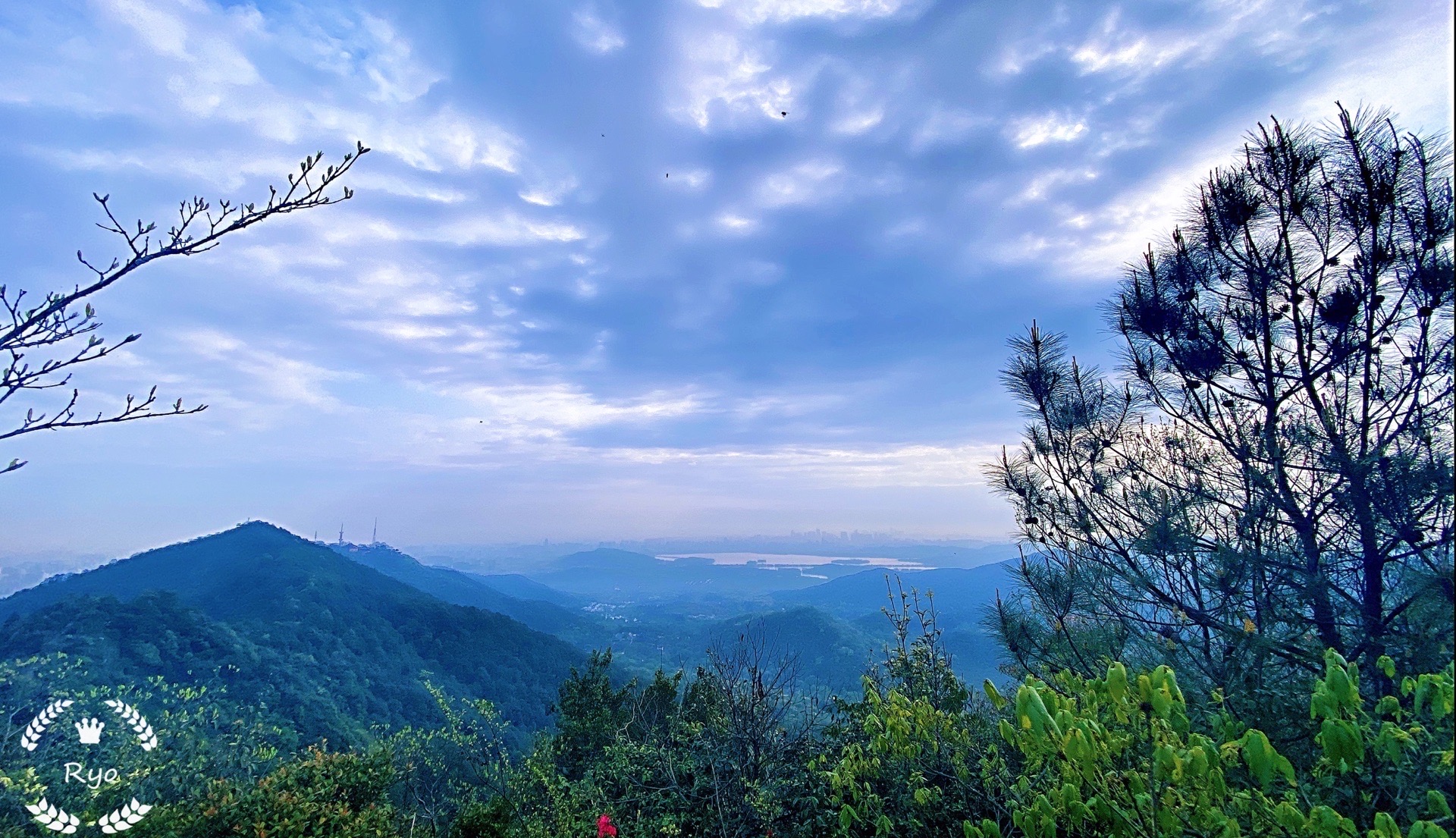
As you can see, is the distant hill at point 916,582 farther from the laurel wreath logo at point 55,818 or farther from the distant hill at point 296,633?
the laurel wreath logo at point 55,818

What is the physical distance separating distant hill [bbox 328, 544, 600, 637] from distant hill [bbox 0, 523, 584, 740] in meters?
12.4

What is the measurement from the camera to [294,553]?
77.8m

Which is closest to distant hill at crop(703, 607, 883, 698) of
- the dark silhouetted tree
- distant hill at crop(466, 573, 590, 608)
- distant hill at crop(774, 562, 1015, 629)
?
distant hill at crop(774, 562, 1015, 629)

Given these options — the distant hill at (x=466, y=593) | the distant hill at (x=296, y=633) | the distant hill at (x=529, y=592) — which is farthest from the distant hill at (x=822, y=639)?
the distant hill at (x=529, y=592)

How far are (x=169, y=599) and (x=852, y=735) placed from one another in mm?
56672

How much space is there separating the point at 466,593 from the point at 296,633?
69.2 m

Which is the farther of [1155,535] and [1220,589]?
[1155,535]

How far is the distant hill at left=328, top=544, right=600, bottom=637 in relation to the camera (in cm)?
9069

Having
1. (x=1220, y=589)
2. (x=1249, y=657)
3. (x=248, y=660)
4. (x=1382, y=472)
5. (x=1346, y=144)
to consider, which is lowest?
(x=248, y=660)

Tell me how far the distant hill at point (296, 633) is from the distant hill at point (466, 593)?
1240cm

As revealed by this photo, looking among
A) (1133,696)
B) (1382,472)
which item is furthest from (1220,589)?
(1133,696)

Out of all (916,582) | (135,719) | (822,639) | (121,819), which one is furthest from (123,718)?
(822,639)

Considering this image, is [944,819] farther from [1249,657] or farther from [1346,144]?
[1346,144]

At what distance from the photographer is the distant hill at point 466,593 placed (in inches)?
3570
